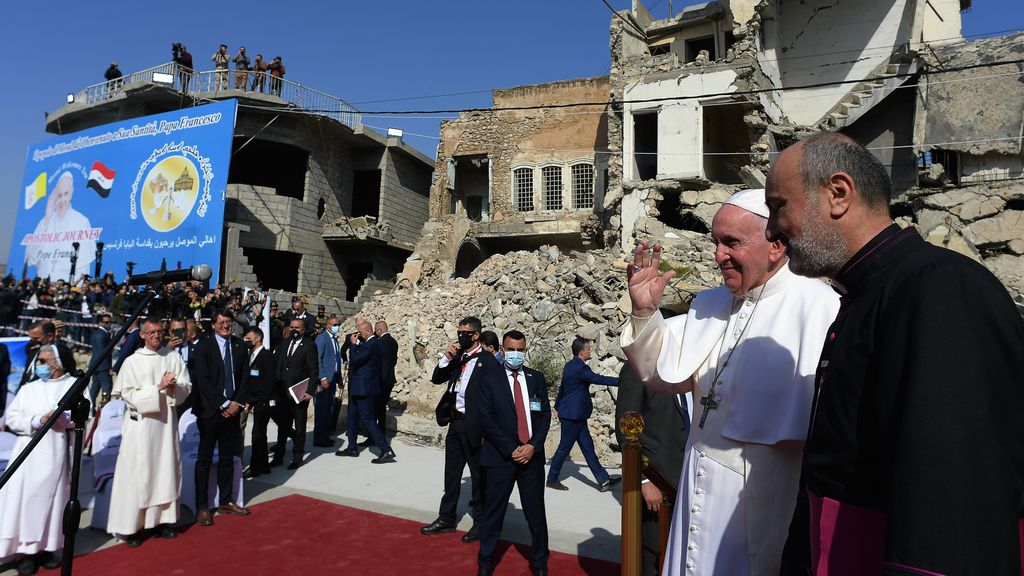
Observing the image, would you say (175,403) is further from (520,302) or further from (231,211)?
(231,211)

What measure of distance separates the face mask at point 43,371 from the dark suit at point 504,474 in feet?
12.5

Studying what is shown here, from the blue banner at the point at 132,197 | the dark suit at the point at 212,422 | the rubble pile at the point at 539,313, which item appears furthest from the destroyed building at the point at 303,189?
the dark suit at the point at 212,422

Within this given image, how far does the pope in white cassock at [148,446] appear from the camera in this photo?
5301 millimetres

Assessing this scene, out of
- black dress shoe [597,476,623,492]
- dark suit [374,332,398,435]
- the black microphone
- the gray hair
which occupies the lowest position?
black dress shoe [597,476,623,492]

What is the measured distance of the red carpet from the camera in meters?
4.78

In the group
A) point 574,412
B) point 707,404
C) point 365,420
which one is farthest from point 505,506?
point 365,420

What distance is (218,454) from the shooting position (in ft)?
21.0

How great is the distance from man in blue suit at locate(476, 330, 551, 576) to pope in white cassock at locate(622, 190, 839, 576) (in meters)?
2.55

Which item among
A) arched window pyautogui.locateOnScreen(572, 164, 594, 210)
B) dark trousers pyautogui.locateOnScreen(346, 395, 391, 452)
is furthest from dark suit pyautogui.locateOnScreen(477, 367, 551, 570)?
arched window pyautogui.locateOnScreen(572, 164, 594, 210)

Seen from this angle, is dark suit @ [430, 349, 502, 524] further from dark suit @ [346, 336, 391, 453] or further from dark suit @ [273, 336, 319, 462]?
dark suit @ [273, 336, 319, 462]

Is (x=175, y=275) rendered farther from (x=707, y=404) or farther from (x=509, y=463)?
(x=707, y=404)

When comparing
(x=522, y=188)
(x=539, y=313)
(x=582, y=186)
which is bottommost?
(x=539, y=313)

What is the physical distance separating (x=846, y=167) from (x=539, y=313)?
12500 mm

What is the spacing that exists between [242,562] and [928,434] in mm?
5324
